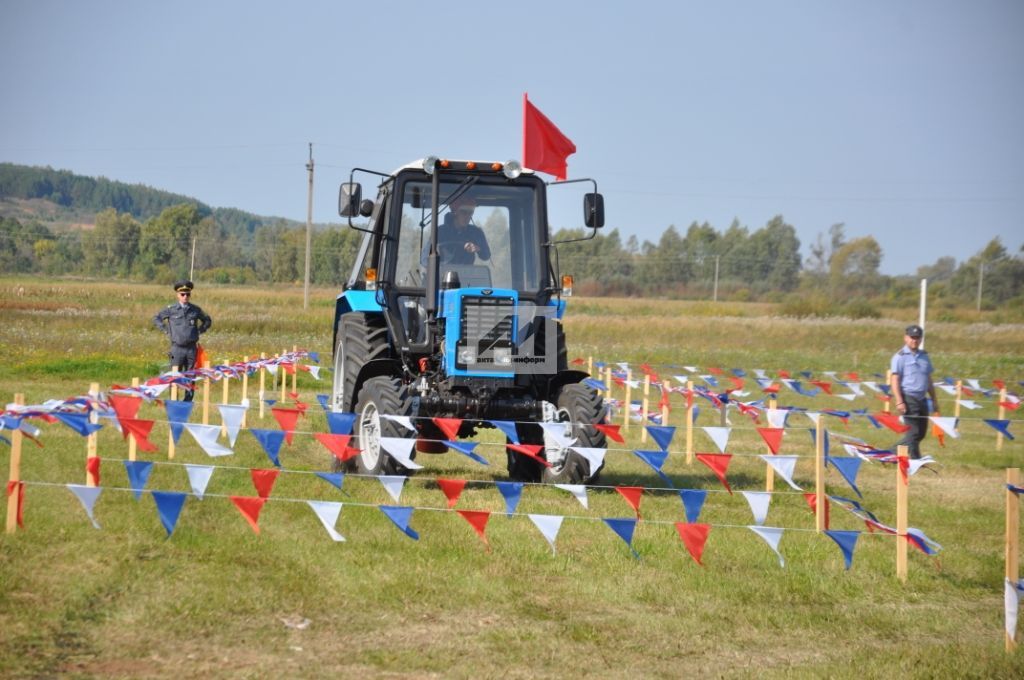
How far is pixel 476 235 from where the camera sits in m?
10.5

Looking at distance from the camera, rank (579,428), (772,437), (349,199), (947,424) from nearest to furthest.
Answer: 1. (772,437)
2. (579,428)
3. (349,199)
4. (947,424)

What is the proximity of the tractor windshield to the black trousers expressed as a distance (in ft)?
14.7

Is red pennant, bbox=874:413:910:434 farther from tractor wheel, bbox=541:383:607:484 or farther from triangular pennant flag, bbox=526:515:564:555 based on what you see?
triangular pennant flag, bbox=526:515:564:555

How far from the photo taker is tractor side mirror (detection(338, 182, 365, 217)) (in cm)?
973

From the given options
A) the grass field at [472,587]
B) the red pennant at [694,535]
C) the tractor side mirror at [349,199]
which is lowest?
the grass field at [472,587]

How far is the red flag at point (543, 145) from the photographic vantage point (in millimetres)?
10812

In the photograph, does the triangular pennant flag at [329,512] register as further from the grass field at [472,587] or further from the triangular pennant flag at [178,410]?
the triangular pennant flag at [178,410]

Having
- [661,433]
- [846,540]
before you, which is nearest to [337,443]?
[661,433]

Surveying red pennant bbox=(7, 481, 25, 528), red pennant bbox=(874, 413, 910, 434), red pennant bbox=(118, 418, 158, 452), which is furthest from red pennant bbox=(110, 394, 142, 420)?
red pennant bbox=(874, 413, 910, 434)

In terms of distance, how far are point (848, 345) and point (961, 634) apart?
33022 millimetres

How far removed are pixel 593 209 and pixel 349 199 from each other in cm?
212

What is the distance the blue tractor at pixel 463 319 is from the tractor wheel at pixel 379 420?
0.01 meters

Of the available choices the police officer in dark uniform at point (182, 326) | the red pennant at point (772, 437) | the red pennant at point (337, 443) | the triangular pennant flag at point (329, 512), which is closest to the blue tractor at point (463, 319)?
the red pennant at point (337, 443)

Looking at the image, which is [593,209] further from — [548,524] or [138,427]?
[138,427]
